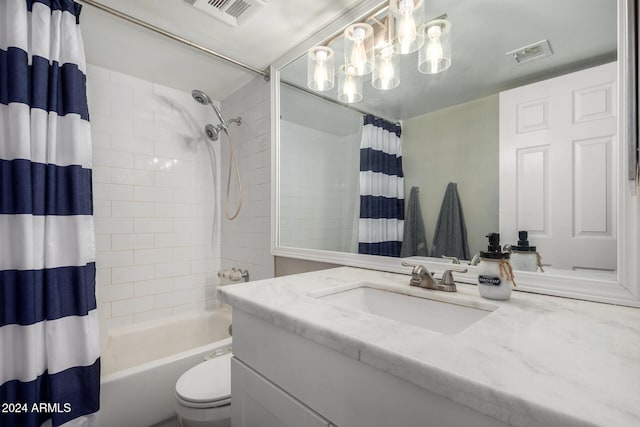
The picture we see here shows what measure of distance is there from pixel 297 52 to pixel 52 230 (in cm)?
152

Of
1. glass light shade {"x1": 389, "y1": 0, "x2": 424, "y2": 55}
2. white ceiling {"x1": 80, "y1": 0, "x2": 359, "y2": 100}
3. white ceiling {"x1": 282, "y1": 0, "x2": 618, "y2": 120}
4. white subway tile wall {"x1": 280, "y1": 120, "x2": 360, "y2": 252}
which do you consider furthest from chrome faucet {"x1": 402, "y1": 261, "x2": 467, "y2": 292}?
white ceiling {"x1": 80, "y1": 0, "x2": 359, "y2": 100}

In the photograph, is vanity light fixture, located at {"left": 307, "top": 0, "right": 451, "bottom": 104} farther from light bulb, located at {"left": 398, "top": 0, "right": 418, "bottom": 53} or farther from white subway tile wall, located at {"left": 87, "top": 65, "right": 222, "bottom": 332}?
white subway tile wall, located at {"left": 87, "top": 65, "right": 222, "bottom": 332}

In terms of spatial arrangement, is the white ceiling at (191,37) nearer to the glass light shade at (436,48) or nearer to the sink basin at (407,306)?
the glass light shade at (436,48)

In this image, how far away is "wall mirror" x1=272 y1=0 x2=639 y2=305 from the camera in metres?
0.72

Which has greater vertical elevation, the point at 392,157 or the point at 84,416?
the point at 392,157

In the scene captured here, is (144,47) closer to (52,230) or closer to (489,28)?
(52,230)

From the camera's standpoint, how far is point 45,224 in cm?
125

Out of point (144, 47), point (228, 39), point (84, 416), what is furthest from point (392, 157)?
point (84, 416)

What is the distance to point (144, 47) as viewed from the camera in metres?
1.64

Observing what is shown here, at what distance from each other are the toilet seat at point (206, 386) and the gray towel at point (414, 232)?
938 millimetres

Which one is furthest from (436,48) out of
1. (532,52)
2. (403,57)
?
(532,52)

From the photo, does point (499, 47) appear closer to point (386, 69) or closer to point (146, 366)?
point (386, 69)

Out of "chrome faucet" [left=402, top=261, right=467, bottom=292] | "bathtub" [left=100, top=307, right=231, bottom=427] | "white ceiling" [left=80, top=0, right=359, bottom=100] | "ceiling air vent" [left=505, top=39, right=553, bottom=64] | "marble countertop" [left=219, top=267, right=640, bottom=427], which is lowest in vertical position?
"bathtub" [left=100, top=307, right=231, bottom=427]

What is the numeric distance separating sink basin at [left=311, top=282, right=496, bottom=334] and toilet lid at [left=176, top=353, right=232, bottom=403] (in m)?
0.66
